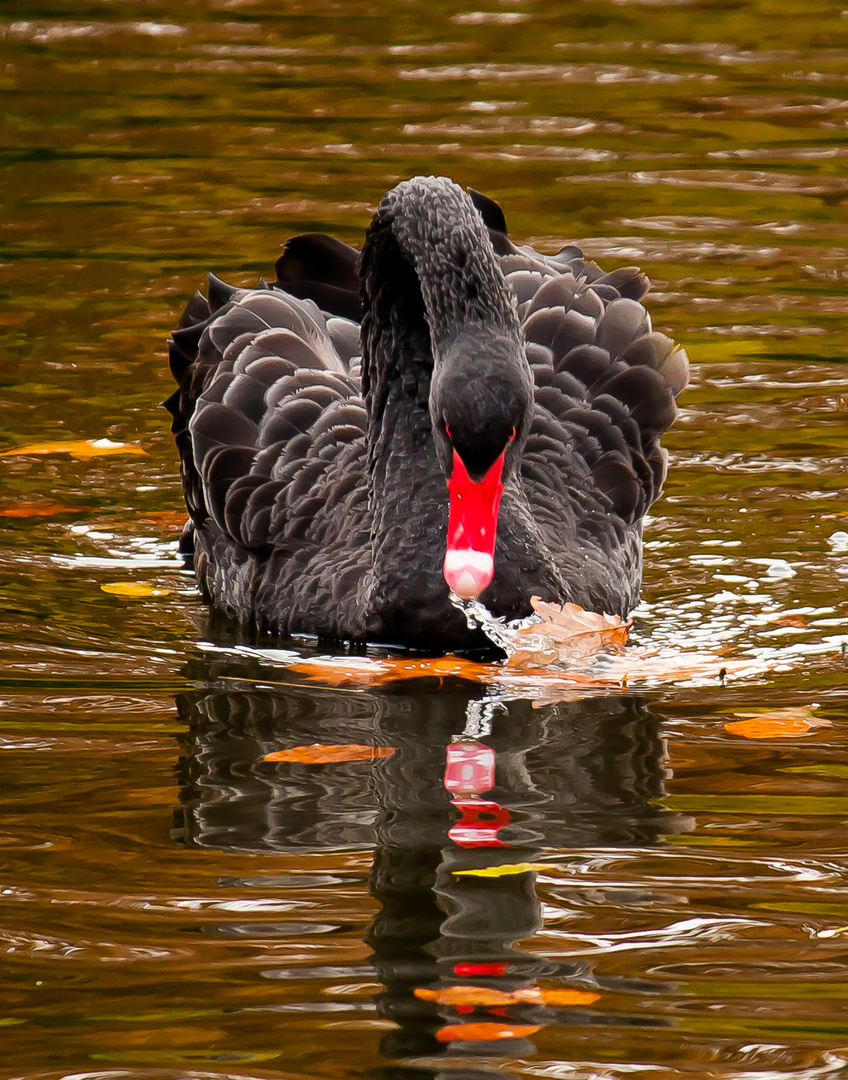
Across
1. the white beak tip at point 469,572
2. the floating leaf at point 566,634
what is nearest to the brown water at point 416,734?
the floating leaf at point 566,634

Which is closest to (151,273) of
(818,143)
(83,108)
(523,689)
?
(83,108)

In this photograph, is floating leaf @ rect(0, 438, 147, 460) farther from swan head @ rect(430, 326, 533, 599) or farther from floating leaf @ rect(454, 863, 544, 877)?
floating leaf @ rect(454, 863, 544, 877)

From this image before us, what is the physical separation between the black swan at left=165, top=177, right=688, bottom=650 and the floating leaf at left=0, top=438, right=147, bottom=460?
0.51 m

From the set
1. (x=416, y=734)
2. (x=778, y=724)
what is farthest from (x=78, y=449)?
(x=778, y=724)

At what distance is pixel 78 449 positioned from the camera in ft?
26.4

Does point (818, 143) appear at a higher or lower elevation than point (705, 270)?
higher

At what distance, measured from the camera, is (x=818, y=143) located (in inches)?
498

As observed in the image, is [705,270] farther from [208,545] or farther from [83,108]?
[83,108]

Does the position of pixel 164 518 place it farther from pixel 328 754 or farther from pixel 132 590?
pixel 328 754

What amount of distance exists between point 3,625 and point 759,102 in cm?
860

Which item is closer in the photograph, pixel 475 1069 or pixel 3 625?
pixel 475 1069

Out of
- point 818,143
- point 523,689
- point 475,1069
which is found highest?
point 818,143

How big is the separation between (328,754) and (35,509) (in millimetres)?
2550

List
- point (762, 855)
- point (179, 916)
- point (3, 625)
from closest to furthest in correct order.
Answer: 1. point (179, 916)
2. point (762, 855)
3. point (3, 625)
